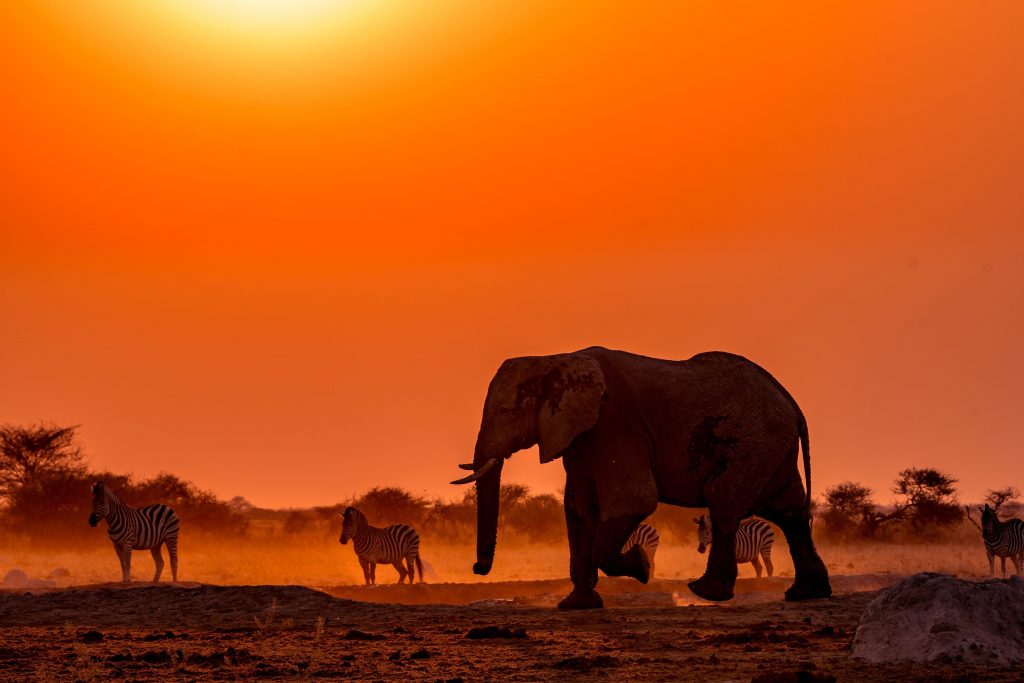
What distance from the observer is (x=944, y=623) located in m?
11.1

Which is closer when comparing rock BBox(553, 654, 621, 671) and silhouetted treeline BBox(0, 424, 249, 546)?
rock BBox(553, 654, 621, 671)

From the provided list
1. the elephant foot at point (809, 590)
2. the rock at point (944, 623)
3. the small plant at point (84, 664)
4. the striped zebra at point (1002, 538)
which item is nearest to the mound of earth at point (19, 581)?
the small plant at point (84, 664)

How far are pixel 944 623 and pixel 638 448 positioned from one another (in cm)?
635

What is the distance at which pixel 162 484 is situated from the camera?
4822 centimetres

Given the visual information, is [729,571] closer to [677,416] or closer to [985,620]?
[677,416]

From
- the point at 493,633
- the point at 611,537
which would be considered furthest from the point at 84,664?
the point at 611,537

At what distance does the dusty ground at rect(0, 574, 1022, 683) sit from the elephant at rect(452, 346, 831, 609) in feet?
2.96

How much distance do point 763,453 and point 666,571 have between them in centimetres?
1747

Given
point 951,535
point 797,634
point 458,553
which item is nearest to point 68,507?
point 458,553

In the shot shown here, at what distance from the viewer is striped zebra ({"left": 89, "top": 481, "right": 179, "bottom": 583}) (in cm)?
2545

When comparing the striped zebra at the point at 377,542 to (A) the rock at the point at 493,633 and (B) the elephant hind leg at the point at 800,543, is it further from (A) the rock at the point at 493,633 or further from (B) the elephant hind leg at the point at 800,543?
(A) the rock at the point at 493,633

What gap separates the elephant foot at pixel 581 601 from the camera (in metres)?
17.0

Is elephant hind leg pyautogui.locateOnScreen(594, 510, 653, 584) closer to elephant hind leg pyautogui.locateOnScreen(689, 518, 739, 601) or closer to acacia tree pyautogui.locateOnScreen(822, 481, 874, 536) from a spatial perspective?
elephant hind leg pyautogui.locateOnScreen(689, 518, 739, 601)

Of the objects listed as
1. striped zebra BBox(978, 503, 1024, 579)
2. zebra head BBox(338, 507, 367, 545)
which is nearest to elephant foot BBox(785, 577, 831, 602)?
striped zebra BBox(978, 503, 1024, 579)
